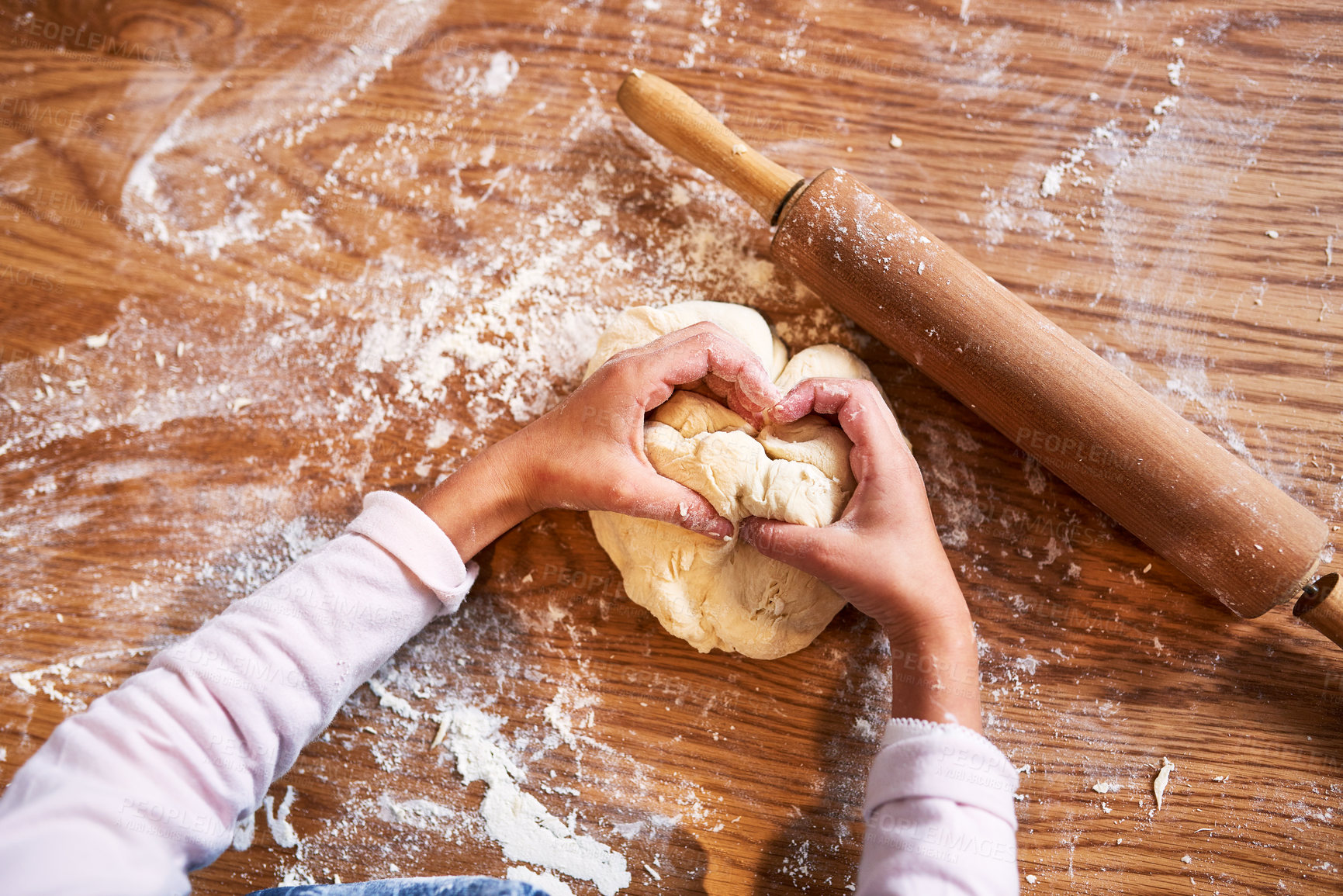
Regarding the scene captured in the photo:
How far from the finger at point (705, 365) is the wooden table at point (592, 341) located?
308 mm

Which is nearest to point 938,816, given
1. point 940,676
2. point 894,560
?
point 940,676

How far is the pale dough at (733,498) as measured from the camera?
4.53 ft

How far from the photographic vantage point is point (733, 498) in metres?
1.38

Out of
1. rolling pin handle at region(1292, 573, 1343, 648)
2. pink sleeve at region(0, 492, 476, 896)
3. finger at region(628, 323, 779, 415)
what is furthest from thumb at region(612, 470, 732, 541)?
rolling pin handle at region(1292, 573, 1343, 648)

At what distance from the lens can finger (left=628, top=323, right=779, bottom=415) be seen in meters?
1.39

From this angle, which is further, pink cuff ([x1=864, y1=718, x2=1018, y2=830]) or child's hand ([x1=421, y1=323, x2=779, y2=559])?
child's hand ([x1=421, y1=323, x2=779, y2=559])

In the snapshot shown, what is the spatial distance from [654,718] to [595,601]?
272 mm

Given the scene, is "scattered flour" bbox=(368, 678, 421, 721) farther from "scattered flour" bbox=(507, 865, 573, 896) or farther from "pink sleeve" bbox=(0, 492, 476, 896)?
"scattered flour" bbox=(507, 865, 573, 896)

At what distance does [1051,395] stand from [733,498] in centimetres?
60

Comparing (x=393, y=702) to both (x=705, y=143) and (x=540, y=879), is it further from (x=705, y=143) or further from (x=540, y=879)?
(x=705, y=143)

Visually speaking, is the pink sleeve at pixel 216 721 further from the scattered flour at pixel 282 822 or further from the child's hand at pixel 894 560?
the child's hand at pixel 894 560

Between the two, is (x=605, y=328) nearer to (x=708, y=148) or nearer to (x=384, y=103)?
(x=708, y=148)

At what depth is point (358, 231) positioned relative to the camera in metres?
1.78

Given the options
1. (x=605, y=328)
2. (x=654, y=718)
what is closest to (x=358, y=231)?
(x=605, y=328)
